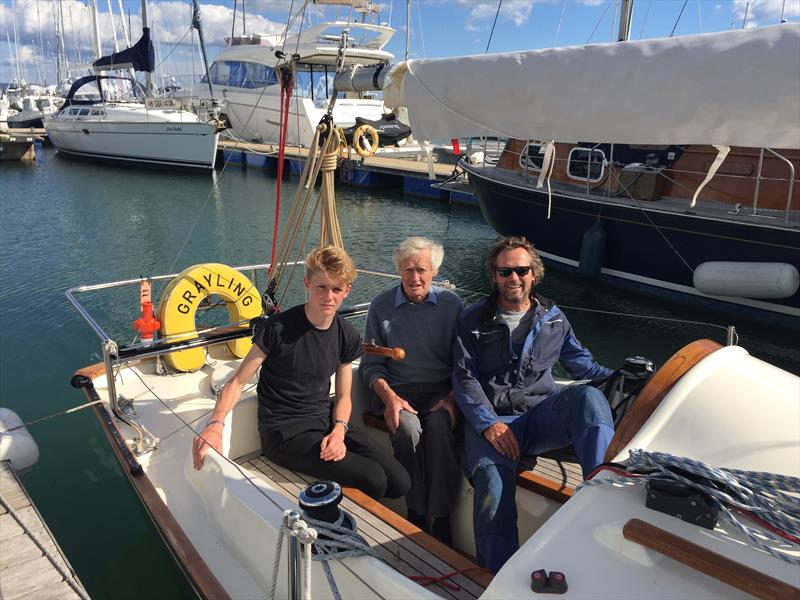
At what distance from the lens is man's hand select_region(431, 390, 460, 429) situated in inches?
120

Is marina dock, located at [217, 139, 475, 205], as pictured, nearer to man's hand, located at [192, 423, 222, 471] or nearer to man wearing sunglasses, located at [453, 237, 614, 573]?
man wearing sunglasses, located at [453, 237, 614, 573]

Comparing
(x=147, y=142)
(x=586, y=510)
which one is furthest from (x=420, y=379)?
(x=147, y=142)

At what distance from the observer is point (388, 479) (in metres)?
2.94

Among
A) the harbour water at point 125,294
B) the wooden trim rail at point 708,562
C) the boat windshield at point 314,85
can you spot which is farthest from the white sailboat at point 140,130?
the wooden trim rail at point 708,562

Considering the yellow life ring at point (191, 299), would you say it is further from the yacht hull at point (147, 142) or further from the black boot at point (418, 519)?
the yacht hull at point (147, 142)

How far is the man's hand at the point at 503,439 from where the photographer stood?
2.72 m

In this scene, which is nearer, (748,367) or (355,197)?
(748,367)

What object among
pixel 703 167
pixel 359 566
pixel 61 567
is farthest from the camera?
pixel 703 167

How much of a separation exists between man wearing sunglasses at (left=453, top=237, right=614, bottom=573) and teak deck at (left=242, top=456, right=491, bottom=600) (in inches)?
7.8

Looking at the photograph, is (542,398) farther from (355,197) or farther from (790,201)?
(355,197)

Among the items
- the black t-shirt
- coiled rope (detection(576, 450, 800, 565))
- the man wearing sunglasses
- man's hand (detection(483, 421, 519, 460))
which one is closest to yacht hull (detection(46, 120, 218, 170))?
the black t-shirt

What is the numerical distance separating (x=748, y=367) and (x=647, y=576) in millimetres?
999

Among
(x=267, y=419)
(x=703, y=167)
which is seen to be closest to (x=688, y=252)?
(x=703, y=167)

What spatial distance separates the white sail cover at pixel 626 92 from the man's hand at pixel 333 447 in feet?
5.21
